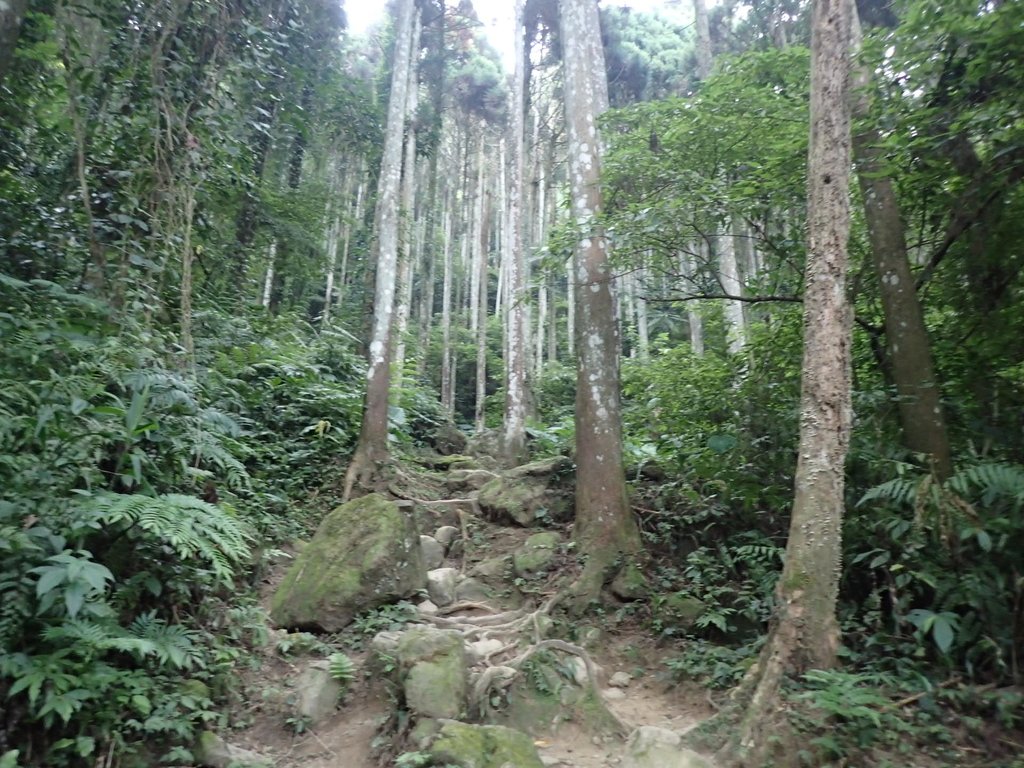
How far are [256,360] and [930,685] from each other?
8.45 meters

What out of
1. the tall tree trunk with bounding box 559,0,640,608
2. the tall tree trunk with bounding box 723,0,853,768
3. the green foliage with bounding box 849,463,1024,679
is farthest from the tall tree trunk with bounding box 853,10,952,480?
the tall tree trunk with bounding box 559,0,640,608

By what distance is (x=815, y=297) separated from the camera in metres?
4.31

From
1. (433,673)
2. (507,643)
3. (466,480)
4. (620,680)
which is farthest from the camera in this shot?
(466,480)

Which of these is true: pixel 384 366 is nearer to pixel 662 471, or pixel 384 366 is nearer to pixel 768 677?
pixel 662 471

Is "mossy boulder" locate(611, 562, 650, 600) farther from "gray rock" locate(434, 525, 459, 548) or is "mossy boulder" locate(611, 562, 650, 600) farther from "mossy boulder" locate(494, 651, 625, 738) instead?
"gray rock" locate(434, 525, 459, 548)

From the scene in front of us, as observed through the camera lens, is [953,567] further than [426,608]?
No

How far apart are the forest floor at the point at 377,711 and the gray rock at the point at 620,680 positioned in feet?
0.11

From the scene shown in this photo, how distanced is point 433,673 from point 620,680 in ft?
5.74

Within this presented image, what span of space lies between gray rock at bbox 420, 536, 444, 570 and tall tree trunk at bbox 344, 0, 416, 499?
4.31ft

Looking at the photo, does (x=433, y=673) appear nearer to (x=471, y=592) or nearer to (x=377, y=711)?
(x=377, y=711)

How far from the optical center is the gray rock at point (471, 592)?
6.69 m

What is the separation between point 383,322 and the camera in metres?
9.18

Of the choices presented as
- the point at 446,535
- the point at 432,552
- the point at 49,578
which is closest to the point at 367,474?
the point at 446,535

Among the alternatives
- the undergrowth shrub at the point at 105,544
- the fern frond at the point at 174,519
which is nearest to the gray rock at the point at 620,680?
the undergrowth shrub at the point at 105,544
